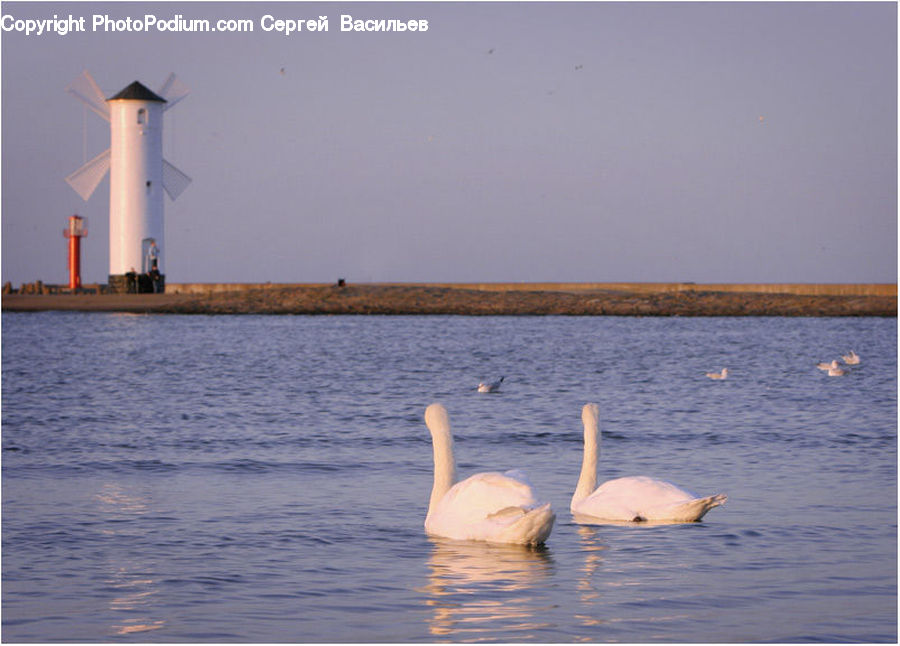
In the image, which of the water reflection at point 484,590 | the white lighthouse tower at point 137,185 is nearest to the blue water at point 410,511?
the water reflection at point 484,590

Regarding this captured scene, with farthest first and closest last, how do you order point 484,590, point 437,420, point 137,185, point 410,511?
point 137,185 < point 410,511 < point 437,420 < point 484,590

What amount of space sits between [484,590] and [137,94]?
61.5 meters

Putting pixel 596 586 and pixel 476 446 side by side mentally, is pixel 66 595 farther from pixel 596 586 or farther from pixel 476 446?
pixel 476 446

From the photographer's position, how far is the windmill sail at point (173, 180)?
223ft

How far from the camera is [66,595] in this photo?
26.9 feet

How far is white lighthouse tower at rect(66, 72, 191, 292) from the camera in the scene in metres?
66.0

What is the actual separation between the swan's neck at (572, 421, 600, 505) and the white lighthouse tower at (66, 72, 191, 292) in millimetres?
56863

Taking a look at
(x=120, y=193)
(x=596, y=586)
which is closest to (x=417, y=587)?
(x=596, y=586)

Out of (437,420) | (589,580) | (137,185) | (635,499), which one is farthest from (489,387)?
(137,185)

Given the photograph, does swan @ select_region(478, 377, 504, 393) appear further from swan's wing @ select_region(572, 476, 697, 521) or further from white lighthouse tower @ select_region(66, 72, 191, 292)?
white lighthouse tower @ select_region(66, 72, 191, 292)

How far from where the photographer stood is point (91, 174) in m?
71.2

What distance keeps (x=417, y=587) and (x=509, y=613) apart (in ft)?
2.77

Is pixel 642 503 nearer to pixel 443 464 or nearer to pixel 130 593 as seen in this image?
pixel 443 464

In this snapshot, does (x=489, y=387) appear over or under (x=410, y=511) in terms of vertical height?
over
